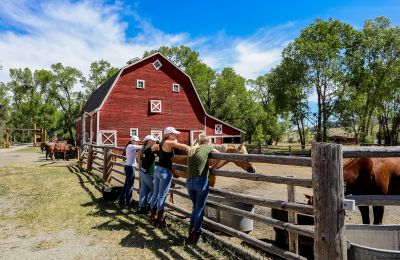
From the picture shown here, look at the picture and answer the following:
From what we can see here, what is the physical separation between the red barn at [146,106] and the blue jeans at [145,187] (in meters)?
18.7

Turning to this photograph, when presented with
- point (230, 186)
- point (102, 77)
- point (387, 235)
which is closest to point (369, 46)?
point (230, 186)

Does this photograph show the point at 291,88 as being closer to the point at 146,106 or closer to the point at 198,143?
the point at 146,106

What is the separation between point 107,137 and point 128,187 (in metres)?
18.2

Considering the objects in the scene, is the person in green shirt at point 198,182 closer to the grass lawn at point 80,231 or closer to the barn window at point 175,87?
the grass lawn at point 80,231

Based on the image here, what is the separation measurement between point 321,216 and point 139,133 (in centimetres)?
2488

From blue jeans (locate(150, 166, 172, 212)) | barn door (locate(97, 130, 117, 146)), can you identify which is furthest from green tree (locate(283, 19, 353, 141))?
blue jeans (locate(150, 166, 172, 212))

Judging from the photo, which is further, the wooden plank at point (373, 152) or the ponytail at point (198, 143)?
the ponytail at point (198, 143)

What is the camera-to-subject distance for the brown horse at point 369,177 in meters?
6.18

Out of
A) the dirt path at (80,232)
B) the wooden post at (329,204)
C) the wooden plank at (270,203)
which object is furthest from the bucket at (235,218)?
the wooden post at (329,204)

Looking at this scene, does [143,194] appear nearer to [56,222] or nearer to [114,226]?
[114,226]

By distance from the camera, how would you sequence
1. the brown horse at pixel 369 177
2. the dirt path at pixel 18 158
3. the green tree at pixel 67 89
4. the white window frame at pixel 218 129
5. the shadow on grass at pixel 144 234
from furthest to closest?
1. the green tree at pixel 67 89
2. the white window frame at pixel 218 129
3. the dirt path at pixel 18 158
4. the brown horse at pixel 369 177
5. the shadow on grass at pixel 144 234

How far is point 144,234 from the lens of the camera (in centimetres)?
643

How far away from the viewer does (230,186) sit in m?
13.2

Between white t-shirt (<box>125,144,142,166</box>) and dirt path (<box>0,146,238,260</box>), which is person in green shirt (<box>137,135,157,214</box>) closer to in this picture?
dirt path (<box>0,146,238,260</box>)
